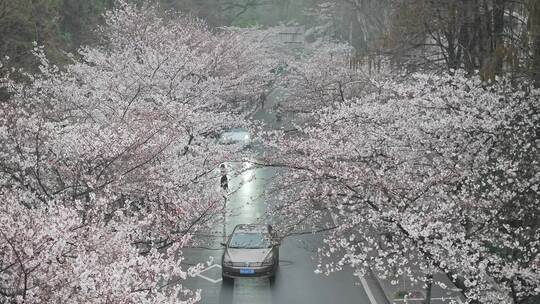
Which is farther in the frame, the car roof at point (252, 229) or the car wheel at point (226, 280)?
the car roof at point (252, 229)

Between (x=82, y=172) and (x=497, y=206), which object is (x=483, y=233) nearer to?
(x=497, y=206)

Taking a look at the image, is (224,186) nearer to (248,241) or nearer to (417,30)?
(248,241)

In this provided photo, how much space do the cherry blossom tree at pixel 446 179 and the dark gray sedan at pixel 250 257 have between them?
10.9 feet

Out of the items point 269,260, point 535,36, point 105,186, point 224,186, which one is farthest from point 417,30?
point 105,186

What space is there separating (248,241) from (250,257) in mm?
939

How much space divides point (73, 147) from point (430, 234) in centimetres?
699

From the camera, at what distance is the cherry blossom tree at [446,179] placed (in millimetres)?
10500

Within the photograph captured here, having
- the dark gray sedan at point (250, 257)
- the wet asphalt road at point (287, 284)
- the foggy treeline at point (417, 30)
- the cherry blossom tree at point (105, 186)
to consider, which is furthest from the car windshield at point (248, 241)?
the foggy treeline at point (417, 30)

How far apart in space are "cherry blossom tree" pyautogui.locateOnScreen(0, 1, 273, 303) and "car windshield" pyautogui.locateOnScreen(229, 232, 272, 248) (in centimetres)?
170

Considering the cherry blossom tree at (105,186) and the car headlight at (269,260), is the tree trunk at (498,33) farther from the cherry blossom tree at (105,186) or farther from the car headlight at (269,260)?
the car headlight at (269,260)

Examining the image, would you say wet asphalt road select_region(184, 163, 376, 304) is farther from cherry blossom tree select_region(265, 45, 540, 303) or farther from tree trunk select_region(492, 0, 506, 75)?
tree trunk select_region(492, 0, 506, 75)

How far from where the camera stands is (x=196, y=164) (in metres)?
18.0

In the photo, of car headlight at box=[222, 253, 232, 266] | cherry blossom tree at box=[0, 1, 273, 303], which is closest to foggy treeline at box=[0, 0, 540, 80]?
cherry blossom tree at box=[0, 1, 273, 303]

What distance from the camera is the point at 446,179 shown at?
37.6 ft
